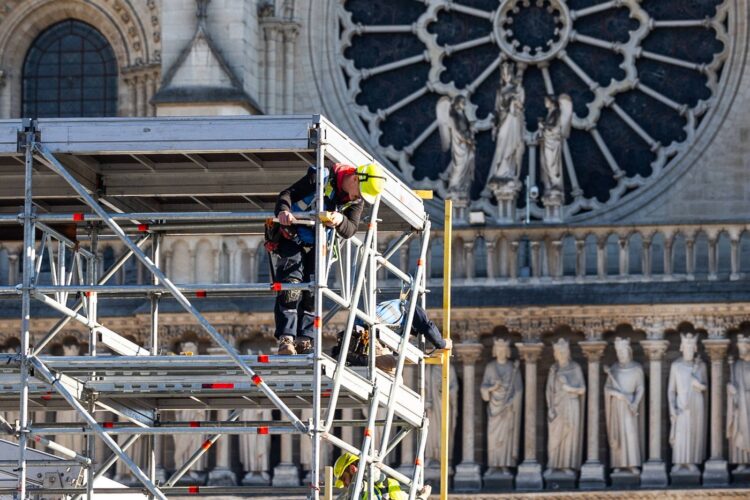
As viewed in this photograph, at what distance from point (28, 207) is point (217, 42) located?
1253cm

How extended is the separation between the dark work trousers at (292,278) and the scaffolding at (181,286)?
0.46 feet

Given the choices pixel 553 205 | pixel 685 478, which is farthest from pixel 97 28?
pixel 685 478

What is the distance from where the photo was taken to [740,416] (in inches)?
1117

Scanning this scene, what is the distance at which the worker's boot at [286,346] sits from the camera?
18.7 m

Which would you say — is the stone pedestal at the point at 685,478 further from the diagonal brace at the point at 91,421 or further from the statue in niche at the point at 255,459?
the diagonal brace at the point at 91,421

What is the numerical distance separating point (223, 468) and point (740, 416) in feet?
17.6

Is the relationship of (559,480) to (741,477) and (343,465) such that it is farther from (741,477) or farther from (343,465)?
(343,465)

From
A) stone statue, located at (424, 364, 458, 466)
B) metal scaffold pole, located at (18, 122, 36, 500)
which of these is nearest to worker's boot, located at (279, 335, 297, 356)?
metal scaffold pole, located at (18, 122, 36, 500)

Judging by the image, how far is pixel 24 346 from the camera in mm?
18562

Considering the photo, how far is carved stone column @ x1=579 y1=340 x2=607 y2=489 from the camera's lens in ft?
93.9

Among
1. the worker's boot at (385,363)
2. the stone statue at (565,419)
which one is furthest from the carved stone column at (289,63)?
the worker's boot at (385,363)

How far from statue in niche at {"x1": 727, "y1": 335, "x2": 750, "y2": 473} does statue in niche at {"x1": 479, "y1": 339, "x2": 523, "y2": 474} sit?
2189 millimetres

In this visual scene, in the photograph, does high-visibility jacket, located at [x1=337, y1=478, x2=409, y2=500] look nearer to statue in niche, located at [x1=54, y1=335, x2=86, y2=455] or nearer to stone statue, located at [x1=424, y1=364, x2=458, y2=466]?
stone statue, located at [x1=424, y1=364, x2=458, y2=466]

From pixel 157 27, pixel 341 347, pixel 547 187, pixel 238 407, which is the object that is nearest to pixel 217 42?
pixel 157 27
